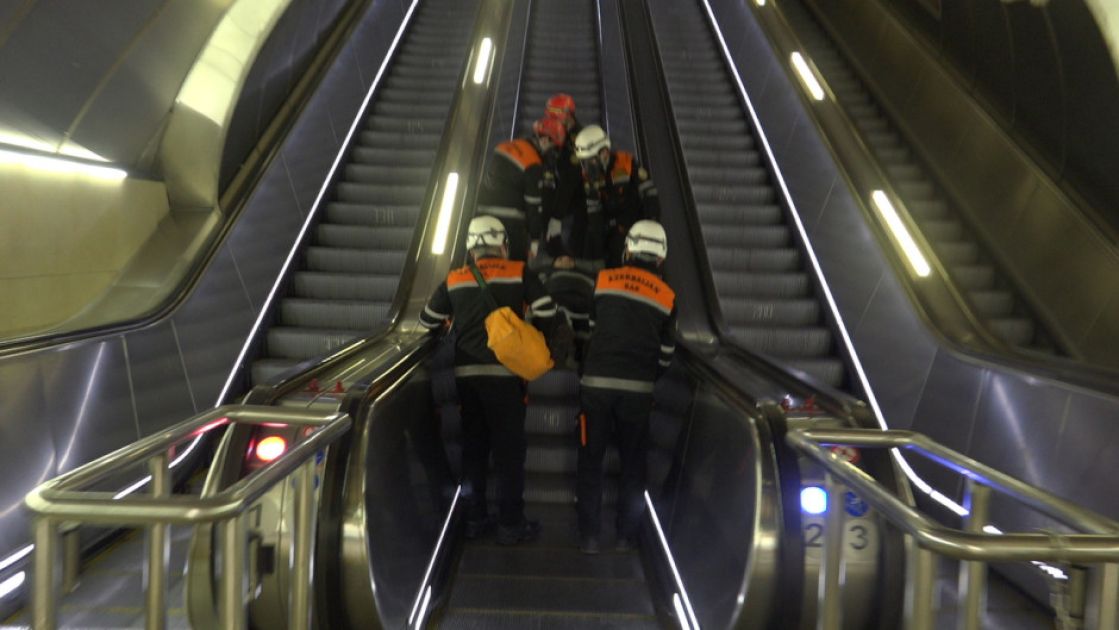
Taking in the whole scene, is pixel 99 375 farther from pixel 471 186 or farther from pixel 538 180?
pixel 471 186

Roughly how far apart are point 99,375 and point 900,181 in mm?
6966

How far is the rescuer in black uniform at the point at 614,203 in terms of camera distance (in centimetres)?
601

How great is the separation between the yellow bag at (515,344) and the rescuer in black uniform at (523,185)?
7.09 feet

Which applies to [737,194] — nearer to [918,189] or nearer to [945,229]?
[918,189]

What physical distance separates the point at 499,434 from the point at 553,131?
8.79ft

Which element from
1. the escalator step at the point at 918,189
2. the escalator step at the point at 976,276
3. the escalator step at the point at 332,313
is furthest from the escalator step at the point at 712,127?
the escalator step at the point at 332,313

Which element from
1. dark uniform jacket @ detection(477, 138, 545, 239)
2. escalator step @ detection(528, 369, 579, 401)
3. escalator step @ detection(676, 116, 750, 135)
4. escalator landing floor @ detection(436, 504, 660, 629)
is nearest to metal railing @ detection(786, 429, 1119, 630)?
escalator landing floor @ detection(436, 504, 660, 629)

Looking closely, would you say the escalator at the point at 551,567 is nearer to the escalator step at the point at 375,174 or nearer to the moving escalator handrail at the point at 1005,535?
the moving escalator handrail at the point at 1005,535

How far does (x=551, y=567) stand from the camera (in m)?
4.43

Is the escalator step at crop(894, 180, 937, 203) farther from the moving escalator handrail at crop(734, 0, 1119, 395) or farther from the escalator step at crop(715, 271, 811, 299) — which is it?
the escalator step at crop(715, 271, 811, 299)

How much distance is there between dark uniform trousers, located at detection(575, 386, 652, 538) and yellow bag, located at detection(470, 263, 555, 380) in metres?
0.35

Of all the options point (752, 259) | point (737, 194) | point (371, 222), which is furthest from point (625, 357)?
point (737, 194)

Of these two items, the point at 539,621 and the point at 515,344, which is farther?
the point at 515,344

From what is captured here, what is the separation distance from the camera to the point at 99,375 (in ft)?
14.4
